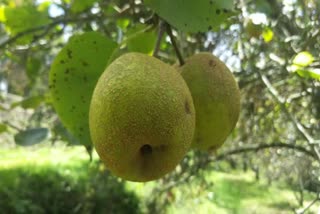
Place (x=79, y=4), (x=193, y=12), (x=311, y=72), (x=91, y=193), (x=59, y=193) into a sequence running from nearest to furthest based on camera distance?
(x=193, y=12) < (x=311, y=72) < (x=79, y=4) < (x=91, y=193) < (x=59, y=193)

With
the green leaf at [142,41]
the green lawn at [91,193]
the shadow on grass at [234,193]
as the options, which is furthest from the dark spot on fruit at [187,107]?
the shadow on grass at [234,193]

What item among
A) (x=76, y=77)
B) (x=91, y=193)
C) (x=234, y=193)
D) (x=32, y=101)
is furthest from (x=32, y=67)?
(x=234, y=193)

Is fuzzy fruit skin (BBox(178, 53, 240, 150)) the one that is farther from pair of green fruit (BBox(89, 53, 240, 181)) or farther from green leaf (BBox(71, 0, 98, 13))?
green leaf (BBox(71, 0, 98, 13))

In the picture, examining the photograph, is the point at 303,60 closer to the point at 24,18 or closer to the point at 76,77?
the point at 76,77

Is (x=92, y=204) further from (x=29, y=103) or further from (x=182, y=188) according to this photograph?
(x=29, y=103)

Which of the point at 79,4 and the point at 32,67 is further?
the point at 32,67

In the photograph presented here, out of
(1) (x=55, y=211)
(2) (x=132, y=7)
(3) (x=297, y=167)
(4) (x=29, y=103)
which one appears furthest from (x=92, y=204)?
(2) (x=132, y=7)

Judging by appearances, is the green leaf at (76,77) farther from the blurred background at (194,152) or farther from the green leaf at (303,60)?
the green leaf at (303,60)
